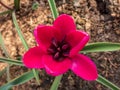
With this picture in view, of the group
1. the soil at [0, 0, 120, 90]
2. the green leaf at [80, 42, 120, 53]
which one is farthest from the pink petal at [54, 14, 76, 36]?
the soil at [0, 0, 120, 90]

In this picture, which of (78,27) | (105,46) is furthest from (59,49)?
(78,27)

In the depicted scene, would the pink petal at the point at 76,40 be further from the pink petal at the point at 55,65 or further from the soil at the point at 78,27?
the soil at the point at 78,27

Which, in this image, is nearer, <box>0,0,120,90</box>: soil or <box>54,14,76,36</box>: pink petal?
<box>54,14,76,36</box>: pink petal

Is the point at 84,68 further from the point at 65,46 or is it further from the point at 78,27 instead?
the point at 78,27

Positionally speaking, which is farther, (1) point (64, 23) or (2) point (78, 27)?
(2) point (78, 27)

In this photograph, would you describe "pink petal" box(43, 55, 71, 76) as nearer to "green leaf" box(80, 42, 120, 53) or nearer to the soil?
"green leaf" box(80, 42, 120, 53)

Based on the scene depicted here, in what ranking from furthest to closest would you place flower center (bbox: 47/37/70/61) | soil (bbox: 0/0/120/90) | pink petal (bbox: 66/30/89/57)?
soil (bbox: 0/0/120/90), flower center (bbox: 47/37/70/61), pink petal (bbox: 66/30/89/57)
